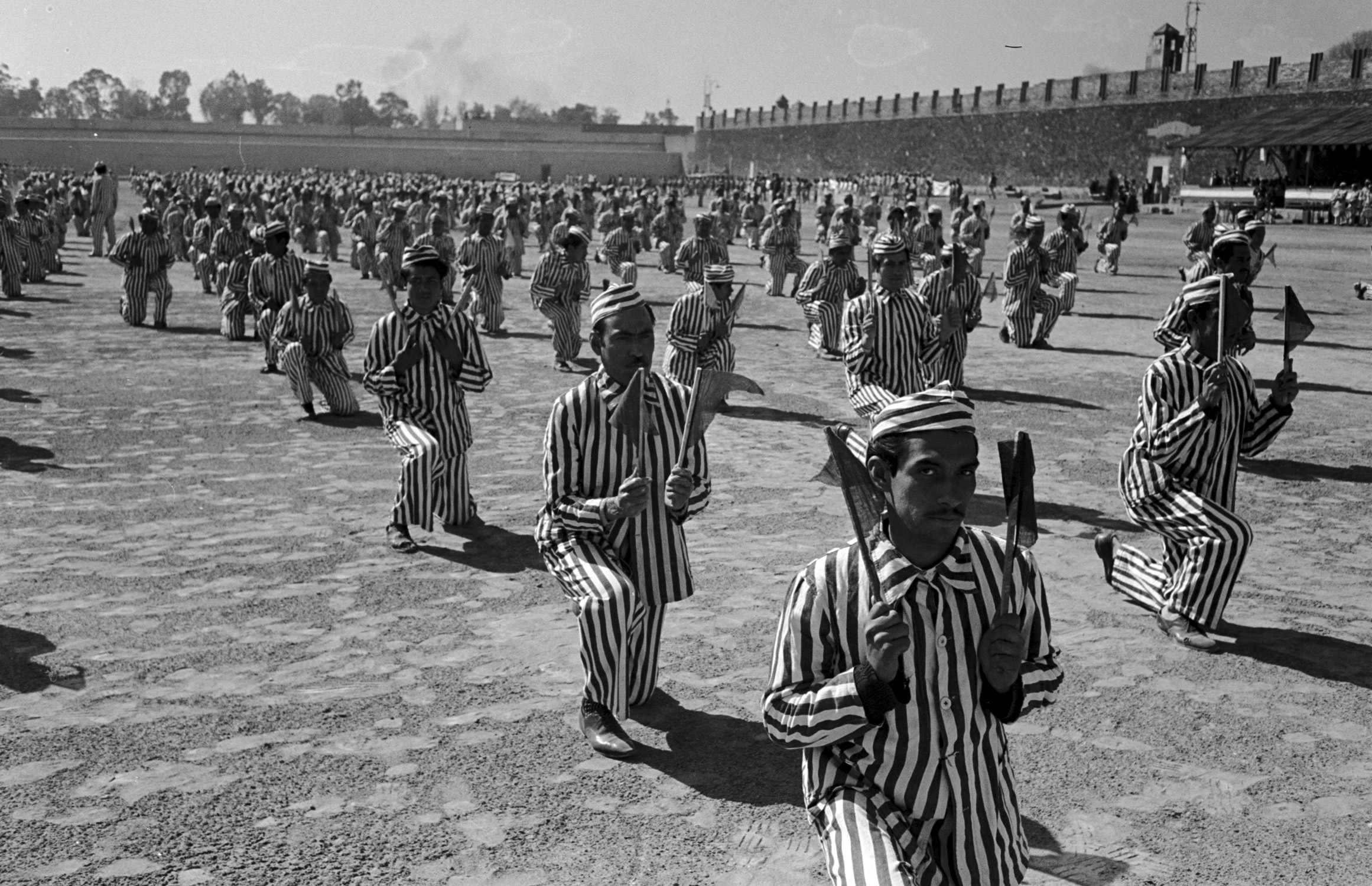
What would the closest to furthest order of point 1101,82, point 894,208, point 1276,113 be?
point 894,208, point 1276,113, point 1101,82

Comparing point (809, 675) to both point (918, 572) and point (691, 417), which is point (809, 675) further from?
point (691, 417)

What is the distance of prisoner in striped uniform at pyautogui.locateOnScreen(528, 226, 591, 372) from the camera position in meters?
15.5

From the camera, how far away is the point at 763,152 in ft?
339

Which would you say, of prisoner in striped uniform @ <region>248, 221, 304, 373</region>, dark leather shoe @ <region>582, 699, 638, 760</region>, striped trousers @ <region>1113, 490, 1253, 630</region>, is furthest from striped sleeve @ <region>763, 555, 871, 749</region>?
prisoner in striped uniform @ <region>248, 221, 304, 373</region>

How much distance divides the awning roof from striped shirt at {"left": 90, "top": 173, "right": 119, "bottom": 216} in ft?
120

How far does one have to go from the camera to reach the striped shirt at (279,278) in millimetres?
14336

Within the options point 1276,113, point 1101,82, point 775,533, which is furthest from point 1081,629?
point 1101,82

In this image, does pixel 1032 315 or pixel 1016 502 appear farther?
pixel 1032 315

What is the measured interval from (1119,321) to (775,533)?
44.3ft

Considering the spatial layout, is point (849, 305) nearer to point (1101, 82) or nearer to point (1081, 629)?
point (1081, 629)

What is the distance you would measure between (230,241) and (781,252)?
9191 mm

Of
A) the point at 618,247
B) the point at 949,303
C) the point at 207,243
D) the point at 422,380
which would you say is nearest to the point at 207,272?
the point at 207,243

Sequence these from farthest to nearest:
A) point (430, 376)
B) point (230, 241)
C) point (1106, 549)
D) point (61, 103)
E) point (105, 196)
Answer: point (61, 103) < point (105, 196) < point (230, 241) < point (430, 376) < point (1106, 549)

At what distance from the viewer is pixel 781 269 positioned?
2409 centimetres
